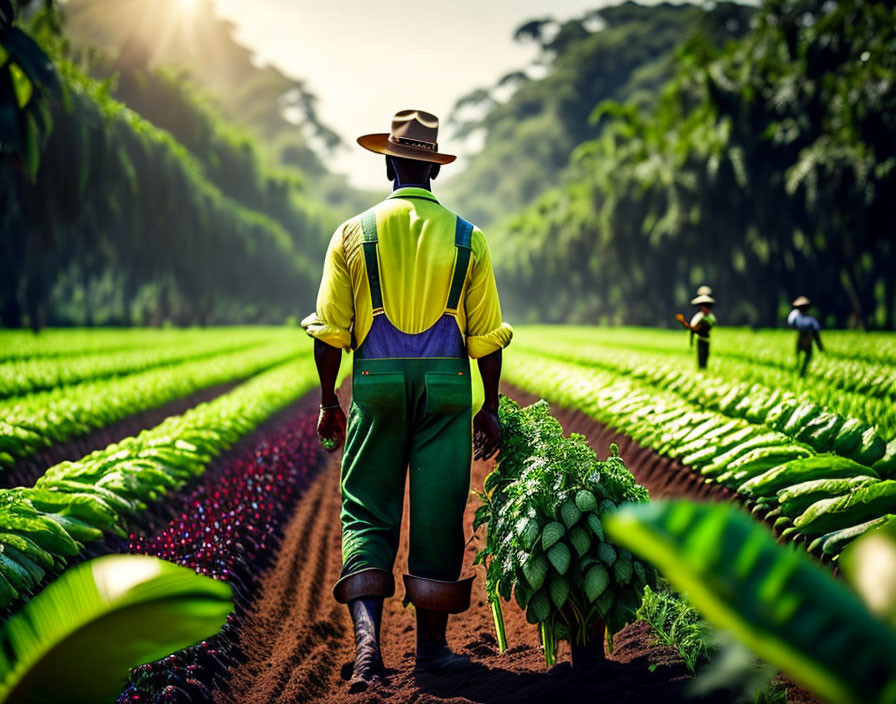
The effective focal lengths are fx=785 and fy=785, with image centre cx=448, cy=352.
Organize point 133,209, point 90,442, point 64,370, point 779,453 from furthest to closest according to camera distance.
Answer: point 133,209 < point 64,370 < point 90,442 < point 779,453

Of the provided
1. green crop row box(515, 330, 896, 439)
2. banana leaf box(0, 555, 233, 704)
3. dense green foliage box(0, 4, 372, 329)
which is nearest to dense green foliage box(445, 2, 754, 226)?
dense green foliage box(0, 4, 372, 329)

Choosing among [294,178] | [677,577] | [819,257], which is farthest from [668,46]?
[677,577]

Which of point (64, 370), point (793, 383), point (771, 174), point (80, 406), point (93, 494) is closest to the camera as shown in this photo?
point (93, 494)

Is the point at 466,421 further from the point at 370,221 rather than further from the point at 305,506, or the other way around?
the point at 305,506

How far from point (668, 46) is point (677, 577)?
262ft

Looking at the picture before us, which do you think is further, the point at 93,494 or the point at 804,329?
the point at 804,329

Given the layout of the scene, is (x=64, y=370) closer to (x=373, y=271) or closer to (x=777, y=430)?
(x=373, y=271)

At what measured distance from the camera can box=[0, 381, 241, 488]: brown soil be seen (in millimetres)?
6934

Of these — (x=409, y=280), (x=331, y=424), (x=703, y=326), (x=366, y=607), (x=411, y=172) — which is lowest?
(x=366, y=607)

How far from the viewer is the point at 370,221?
3307 mm

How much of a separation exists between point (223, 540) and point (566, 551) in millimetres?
2498

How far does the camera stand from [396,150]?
3.40m

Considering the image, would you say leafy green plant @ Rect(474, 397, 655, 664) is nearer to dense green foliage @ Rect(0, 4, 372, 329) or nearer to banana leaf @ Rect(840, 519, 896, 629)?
banana leaf @ Rect(840, 519, 896, 629)

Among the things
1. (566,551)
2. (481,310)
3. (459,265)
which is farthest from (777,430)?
(566,551)
